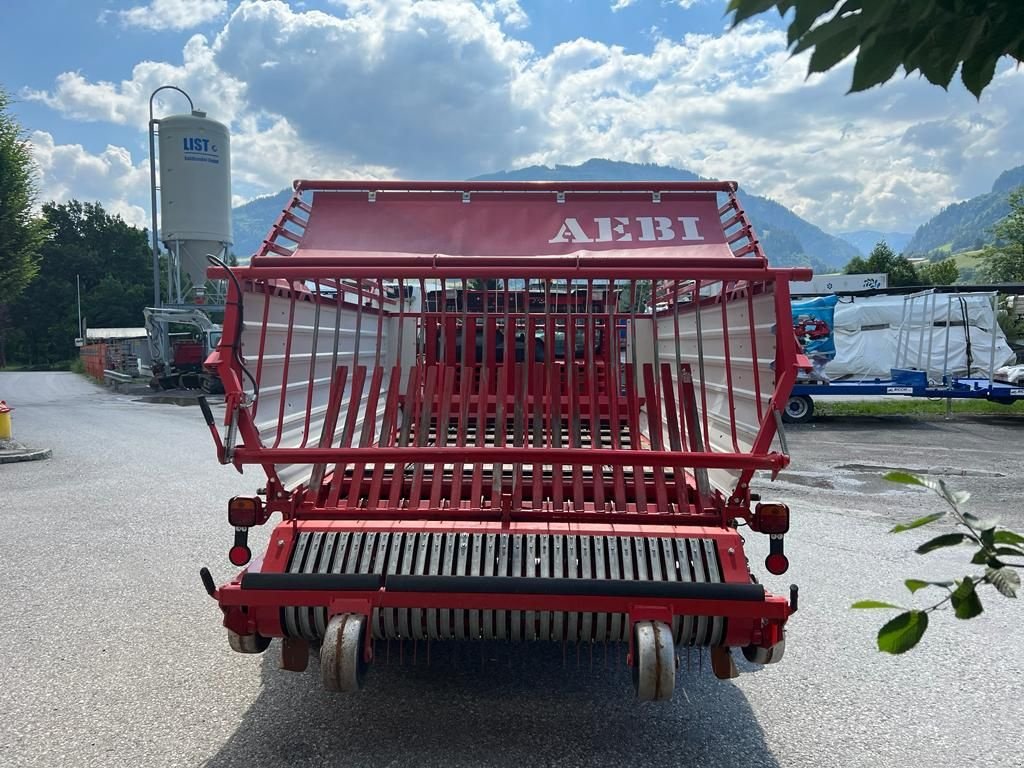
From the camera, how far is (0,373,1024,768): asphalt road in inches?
125

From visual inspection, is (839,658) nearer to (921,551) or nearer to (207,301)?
(921,551)

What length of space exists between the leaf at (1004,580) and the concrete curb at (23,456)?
12.2 meters

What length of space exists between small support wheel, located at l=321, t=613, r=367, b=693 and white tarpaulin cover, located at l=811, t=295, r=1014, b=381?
15971 mm

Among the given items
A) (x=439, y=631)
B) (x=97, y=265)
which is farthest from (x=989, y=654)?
(x=97, y=265)

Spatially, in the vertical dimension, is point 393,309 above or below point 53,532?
above

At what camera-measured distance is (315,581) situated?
322cm

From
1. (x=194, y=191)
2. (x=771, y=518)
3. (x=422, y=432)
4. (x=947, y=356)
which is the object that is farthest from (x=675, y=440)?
(x=194, y=191)

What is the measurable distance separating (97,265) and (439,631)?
7031 centimetres

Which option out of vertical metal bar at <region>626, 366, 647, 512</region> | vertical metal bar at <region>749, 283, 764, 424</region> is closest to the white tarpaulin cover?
vertical metal bar at <region>626, 366, 647, 512</region>

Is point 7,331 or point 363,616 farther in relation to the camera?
point 7,331

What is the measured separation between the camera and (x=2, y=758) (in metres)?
3.08

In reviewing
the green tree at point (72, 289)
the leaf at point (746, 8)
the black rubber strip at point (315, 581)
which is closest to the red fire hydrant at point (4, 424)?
the black rubber strip at point (315, 581)

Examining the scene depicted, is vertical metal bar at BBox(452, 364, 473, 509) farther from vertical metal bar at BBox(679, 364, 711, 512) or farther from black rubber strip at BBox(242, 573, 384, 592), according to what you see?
vertical metal bar at BBox(679, 364, 711, 512)

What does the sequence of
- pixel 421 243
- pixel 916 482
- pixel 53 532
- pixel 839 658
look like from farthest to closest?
1. pixel 53 532
2. pixel 421 243
3. pixel 839 658
4. pixel 916 482
